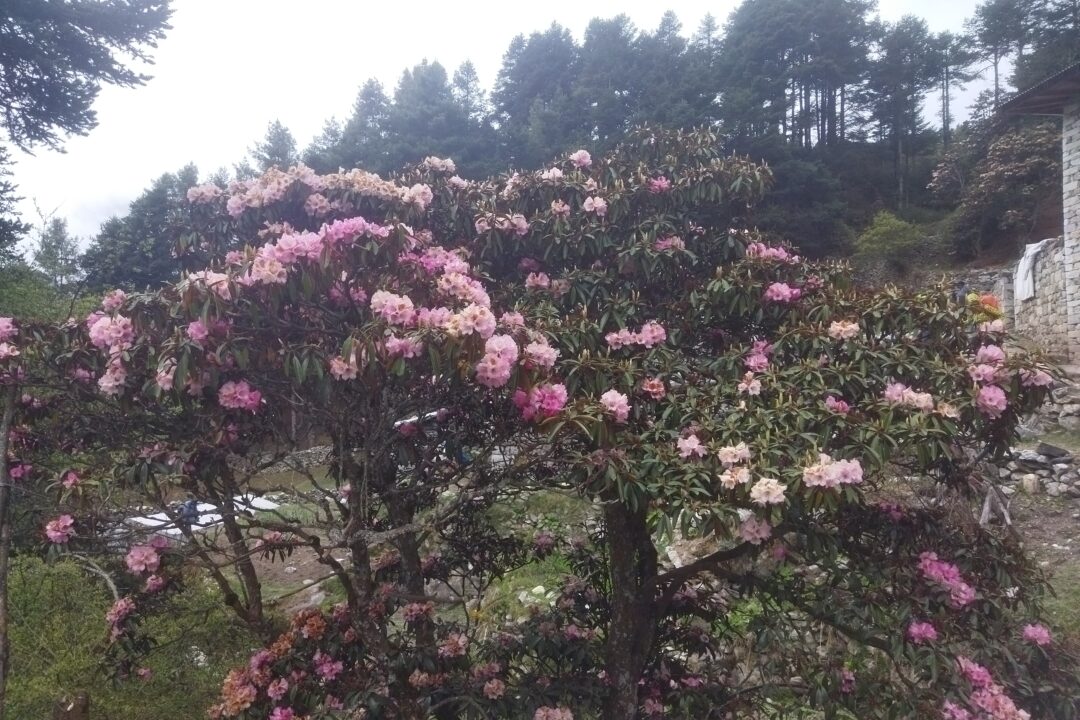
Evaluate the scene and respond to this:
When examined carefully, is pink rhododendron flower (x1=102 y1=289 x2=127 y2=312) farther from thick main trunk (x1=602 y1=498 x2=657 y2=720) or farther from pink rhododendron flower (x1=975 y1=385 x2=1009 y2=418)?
pink rhododendron flower (x1=975 y1=385 x2=1009 y2=418)

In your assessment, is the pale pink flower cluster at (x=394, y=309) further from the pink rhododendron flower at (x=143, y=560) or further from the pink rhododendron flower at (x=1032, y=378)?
the pink rhododendron flower at (x=1032, y=378)

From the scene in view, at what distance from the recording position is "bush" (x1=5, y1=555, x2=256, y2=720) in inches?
131

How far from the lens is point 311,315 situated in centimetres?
216

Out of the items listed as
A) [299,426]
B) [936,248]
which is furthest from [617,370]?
[936,248]

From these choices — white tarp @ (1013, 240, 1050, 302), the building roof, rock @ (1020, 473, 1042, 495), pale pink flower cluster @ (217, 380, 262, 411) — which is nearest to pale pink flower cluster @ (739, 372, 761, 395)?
pale pink flower cluster @ (217, 380, 262, 411)

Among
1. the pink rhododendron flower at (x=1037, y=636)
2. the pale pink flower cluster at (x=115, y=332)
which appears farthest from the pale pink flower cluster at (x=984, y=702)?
the pale pink flower cluster at (x=115, y=332)

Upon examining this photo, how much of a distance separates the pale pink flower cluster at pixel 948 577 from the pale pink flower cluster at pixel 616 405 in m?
1.13

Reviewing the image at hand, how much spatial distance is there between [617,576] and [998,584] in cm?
131

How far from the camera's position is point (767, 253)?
271cm

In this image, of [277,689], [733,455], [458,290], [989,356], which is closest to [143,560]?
[277,689]

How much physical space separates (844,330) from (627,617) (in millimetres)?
1381

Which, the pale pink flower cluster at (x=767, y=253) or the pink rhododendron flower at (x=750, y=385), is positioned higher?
the pale pink flower cluster at (x=767, y=253)

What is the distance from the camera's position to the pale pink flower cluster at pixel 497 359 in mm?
1879

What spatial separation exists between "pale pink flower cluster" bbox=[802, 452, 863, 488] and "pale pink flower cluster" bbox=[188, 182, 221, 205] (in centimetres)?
246
